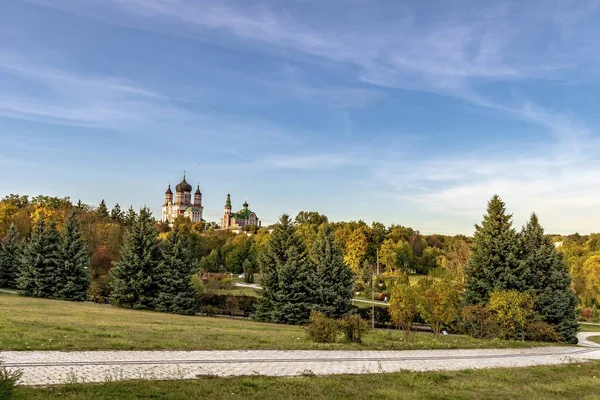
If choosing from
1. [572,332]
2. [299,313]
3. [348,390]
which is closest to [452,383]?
[348,390]

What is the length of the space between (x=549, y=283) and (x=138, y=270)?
26.1 meters

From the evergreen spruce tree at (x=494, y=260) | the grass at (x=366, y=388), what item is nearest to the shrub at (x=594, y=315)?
the evergreen spruce tree at (x=494, y=260)

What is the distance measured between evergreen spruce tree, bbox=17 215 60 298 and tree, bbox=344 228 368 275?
38.8 metres

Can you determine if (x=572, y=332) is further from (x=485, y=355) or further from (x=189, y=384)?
(x=189, y=384)

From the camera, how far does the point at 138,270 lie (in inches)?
1261

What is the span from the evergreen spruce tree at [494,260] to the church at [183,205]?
5965 inches

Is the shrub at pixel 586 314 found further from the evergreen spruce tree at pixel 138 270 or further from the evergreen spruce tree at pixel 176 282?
the evergreen spruce tree at pixel 138 270

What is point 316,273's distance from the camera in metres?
30.8

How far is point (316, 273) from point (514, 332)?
43.2 ft

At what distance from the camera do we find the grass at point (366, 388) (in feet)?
25.1

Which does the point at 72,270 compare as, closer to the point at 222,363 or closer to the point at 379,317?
the point at 379,317

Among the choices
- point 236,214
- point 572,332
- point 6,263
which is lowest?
point 572,332

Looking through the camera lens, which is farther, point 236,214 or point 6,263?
point 236,214

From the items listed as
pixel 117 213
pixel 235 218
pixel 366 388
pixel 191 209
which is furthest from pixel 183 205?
pixel 366 388
